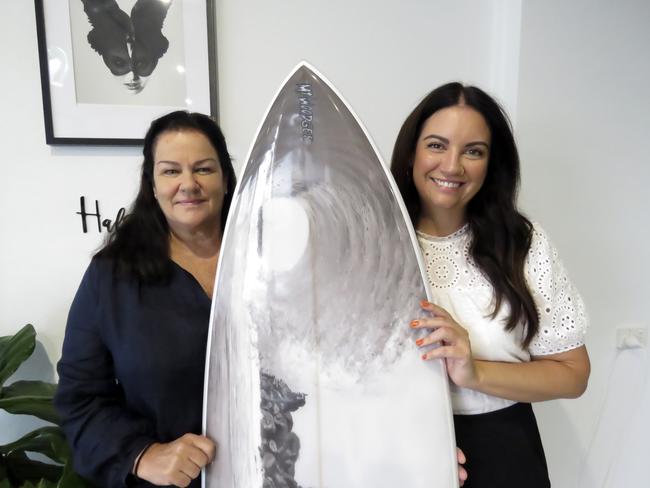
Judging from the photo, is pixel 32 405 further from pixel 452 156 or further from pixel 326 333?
pixel 452 156

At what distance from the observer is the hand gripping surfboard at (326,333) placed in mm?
682

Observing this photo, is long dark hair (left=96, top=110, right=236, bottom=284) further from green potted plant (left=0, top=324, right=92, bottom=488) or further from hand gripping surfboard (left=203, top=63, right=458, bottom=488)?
green potted plant (left=0, top=324, right=92, bottom=488)

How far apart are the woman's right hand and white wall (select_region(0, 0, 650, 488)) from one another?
0.70 metres

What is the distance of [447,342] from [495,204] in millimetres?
349

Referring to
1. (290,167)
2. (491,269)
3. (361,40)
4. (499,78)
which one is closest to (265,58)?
(361,40)

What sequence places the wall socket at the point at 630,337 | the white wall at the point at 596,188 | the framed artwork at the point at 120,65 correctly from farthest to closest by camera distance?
the wall socket at the point at 630,337 → the white wall at the point at 596,188 → the framed artwork at the point at 120,65

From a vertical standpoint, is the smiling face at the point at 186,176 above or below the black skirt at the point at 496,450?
above

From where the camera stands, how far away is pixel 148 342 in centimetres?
71

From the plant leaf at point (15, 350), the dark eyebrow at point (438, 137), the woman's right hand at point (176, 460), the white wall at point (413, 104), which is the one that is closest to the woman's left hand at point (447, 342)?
the dark eyebrow at point (438, 137)

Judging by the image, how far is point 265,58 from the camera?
3.80 ft

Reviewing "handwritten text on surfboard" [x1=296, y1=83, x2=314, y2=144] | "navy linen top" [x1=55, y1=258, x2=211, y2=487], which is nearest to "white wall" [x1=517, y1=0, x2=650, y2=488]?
"handwritten text on surfboard" [x1=296, y1=83, x2=314, y2=144]

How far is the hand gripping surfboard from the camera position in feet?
2.24

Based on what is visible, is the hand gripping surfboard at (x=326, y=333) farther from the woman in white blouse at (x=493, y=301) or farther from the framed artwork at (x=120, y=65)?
the framed artwork at (x=120, y=65)

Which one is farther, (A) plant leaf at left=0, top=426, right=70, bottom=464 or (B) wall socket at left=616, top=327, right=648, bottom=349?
(B) wall socket at left=616, top=327, right=648, bottom=349
